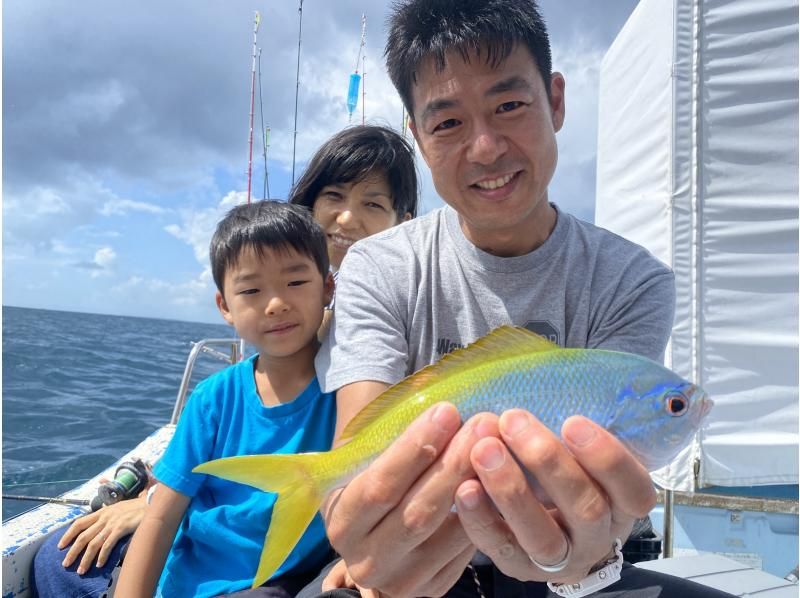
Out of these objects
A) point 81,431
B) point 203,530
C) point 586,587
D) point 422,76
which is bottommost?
point 81,431

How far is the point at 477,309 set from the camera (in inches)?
73.9

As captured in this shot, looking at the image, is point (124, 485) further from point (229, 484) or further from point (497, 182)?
point (497, 182)

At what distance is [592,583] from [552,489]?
535 mm

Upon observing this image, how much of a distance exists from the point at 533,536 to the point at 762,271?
3782mm

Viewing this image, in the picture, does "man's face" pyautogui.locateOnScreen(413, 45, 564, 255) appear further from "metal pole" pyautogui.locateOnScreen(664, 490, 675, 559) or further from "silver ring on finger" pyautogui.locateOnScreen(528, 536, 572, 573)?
"metal pole" pyautogui.locateOnScreen(664, 490, 675, 559)

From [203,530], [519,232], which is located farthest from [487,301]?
[203,530]

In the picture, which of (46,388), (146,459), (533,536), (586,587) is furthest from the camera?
(46,388)

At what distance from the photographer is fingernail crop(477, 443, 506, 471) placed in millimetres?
1062

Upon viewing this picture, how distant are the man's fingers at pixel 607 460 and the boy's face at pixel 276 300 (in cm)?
130

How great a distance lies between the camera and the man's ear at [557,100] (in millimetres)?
2010

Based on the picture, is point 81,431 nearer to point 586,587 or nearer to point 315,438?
point 315,438

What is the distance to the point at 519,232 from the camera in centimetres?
191

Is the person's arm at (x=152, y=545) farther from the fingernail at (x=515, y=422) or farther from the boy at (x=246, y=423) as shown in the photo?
the fingernail at (x=515, y=422)

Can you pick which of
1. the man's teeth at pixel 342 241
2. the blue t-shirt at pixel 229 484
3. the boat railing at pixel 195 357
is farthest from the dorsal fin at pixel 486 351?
the boat railing at pixel 195 357
